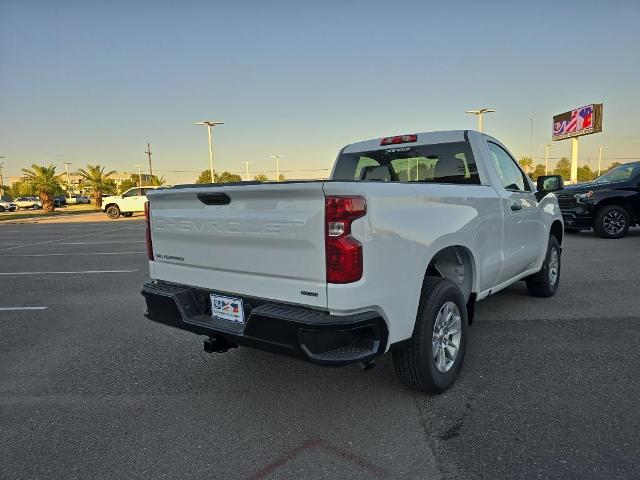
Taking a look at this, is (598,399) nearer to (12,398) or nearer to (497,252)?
(497,252)

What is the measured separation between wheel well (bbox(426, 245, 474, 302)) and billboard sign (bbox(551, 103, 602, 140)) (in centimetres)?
3929

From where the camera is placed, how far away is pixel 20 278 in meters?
8.22

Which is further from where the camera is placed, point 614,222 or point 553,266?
point 614,222

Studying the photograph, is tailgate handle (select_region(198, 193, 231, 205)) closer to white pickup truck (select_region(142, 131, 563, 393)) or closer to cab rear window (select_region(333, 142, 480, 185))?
white pickup truck (select_region(142, 131, 563, 393))

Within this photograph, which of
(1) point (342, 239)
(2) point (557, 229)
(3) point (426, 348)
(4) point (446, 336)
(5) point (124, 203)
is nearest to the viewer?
(1) point (342, 239)

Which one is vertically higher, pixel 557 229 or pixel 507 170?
pixel 507 170

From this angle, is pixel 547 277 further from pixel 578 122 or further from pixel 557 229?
pixel 578 122

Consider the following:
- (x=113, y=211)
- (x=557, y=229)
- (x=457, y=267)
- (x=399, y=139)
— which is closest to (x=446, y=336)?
(x=457, y=267)

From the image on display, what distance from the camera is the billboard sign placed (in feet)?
118

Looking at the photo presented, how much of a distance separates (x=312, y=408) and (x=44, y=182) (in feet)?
151

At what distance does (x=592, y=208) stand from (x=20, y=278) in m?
12.8

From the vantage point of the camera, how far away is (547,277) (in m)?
5.65

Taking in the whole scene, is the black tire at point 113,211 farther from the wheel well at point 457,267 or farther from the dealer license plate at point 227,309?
the wheel well at point 457,267

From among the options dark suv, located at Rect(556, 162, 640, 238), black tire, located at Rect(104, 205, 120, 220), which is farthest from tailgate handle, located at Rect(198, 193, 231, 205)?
black tire, located at Rect(104, 205, 120, 220)
